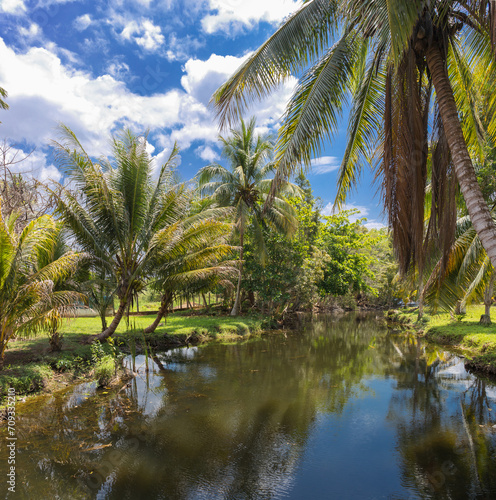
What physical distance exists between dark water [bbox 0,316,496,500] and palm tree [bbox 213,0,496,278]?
2848 millimetres

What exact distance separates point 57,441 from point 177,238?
6310mm

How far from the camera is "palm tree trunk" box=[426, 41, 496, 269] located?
372 centimetres

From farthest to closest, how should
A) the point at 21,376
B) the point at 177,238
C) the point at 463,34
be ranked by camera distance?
the point at 177,238 < the point at 21,376 < the point at 463,34

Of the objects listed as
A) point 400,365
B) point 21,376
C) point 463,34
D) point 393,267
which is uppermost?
point 463,34

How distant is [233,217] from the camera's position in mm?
18109

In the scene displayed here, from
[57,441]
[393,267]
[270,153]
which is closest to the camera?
[57,441]

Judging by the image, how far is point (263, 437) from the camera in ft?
18.0

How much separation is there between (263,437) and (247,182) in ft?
51.1

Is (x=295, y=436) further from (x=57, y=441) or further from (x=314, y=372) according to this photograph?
(x=314, y=372)

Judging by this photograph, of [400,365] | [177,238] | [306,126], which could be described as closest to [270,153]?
[177,238]

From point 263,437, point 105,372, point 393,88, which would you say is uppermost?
point 393,88

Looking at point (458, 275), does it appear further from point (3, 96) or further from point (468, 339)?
point (3, 96)

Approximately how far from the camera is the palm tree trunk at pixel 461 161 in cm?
372

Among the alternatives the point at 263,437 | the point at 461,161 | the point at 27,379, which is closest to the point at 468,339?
the point at 263,437
